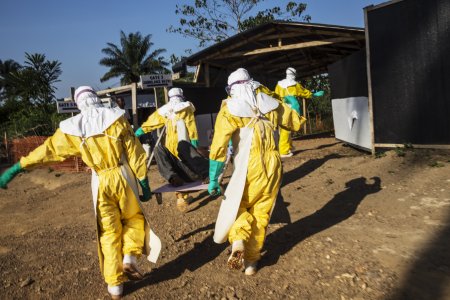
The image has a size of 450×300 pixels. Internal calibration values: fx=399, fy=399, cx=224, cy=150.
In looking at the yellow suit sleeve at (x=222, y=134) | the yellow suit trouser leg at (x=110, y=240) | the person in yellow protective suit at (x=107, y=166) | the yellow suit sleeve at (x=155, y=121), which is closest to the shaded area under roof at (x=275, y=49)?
the yellow suit sleeve at (x=155, y=121)

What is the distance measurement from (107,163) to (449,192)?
15.1 feet

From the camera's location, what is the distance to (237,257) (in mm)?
3514

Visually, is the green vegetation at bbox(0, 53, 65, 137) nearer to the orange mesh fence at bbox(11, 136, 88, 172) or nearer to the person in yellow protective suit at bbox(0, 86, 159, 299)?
the orange mesh fence at bbox(11, 136, 88, 172)

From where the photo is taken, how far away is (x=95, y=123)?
3.58 meters

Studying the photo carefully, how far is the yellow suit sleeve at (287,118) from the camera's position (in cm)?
414

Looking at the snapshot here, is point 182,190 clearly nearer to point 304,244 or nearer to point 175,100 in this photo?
point 304,244

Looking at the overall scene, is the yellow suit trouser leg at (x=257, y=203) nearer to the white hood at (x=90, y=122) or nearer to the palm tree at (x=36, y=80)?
the white hood at (x=90, y=122)

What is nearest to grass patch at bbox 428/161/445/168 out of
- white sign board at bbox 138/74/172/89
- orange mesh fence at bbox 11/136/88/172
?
white sign board at bbox 138/74/172/89

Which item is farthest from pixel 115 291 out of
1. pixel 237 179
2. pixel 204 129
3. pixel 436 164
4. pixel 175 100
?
pixel 204 129

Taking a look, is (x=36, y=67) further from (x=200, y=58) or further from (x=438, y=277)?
(x=438, y=277)

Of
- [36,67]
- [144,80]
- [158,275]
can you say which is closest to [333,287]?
[158,275]

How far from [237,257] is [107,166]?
4.68ft

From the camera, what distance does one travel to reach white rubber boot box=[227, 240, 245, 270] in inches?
138

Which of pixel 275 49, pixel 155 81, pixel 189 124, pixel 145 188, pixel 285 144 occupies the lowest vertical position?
pixel 285 144
